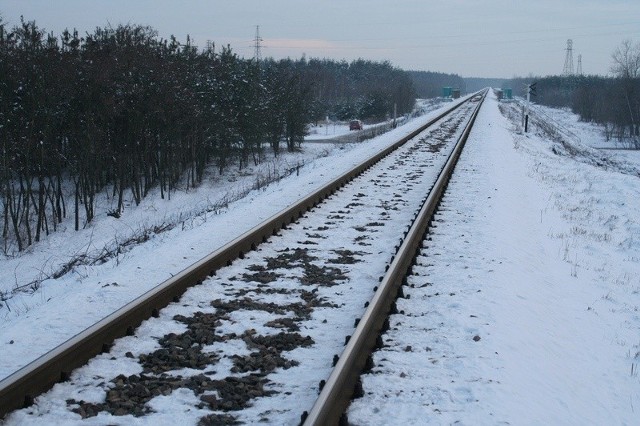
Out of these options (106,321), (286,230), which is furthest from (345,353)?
(286,230)

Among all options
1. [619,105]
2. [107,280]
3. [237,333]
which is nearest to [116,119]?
[107,280]

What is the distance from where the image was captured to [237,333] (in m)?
5.59

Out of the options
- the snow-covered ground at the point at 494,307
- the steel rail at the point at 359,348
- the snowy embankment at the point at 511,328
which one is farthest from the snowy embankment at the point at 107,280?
the snowy embankment at the point at 511,328

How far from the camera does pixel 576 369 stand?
5477mm

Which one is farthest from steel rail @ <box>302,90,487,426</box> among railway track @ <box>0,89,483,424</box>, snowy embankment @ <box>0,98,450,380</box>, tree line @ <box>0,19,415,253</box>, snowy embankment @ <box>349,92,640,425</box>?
tree line @ <box>0,19,415,253</box>

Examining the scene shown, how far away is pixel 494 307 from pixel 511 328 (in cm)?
50

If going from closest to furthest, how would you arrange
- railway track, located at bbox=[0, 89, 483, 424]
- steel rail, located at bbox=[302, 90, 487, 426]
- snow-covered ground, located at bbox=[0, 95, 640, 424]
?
1. steel rail, located at bbox=[302, 90, 487, 426]
2. railway track, located at bbox=[0, 89, 483, 424]
3. snow-covered ground, located at bbox=[0, 95, 640, 424]

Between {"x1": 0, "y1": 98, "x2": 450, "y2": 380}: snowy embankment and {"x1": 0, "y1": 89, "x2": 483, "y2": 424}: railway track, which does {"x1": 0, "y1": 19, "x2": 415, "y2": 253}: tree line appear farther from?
{"x1": 0, "y1": 89, "x2": 483, "y2": 424}: railway track

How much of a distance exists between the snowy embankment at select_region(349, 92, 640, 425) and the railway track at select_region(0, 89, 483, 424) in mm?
348

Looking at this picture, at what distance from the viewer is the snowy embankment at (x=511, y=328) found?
14.7ft

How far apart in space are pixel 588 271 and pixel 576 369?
4.64m

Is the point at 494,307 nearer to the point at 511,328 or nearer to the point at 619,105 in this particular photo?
the point at 511,328

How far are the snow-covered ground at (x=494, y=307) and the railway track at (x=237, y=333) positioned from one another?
500 millimetres

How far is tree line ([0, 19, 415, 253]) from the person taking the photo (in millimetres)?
35281
